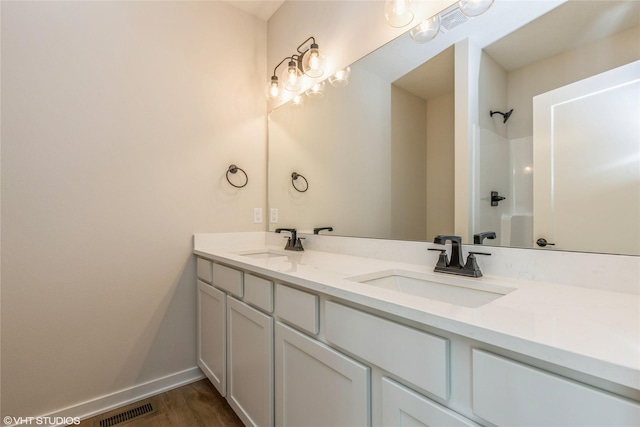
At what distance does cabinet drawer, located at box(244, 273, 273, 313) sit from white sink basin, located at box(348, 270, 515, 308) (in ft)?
1.20

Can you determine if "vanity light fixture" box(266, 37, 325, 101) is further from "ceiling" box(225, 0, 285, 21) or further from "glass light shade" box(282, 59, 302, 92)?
"ceiling" box(225, 0, 285, 21)

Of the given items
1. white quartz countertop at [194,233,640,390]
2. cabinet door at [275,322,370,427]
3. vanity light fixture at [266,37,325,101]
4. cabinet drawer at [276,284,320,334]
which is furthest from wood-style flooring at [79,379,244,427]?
vanity light fixture at [266,37,325,101]

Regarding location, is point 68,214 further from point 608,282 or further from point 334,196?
point 608,282

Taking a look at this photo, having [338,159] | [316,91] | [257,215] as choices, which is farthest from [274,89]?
[257,215]

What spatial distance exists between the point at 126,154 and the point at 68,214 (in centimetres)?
43

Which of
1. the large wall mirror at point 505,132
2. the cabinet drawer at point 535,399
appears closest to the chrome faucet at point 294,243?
the large wall mirror at point 505,132

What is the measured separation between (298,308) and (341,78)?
1319 mm

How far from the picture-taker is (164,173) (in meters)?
1.80

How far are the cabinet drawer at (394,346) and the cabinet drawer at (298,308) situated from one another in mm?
73

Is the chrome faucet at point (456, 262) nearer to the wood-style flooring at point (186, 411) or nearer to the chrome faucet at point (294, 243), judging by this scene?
the chrome faucet at point (294, 243)

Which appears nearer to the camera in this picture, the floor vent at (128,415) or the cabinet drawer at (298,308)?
the cabinet drawer at (298,308)

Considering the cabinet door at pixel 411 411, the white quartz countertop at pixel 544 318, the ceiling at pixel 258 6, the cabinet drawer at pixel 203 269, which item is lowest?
the cabinet door at pixel 411 411

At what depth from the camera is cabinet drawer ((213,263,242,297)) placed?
4.49ft

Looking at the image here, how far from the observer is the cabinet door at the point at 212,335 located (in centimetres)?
155
